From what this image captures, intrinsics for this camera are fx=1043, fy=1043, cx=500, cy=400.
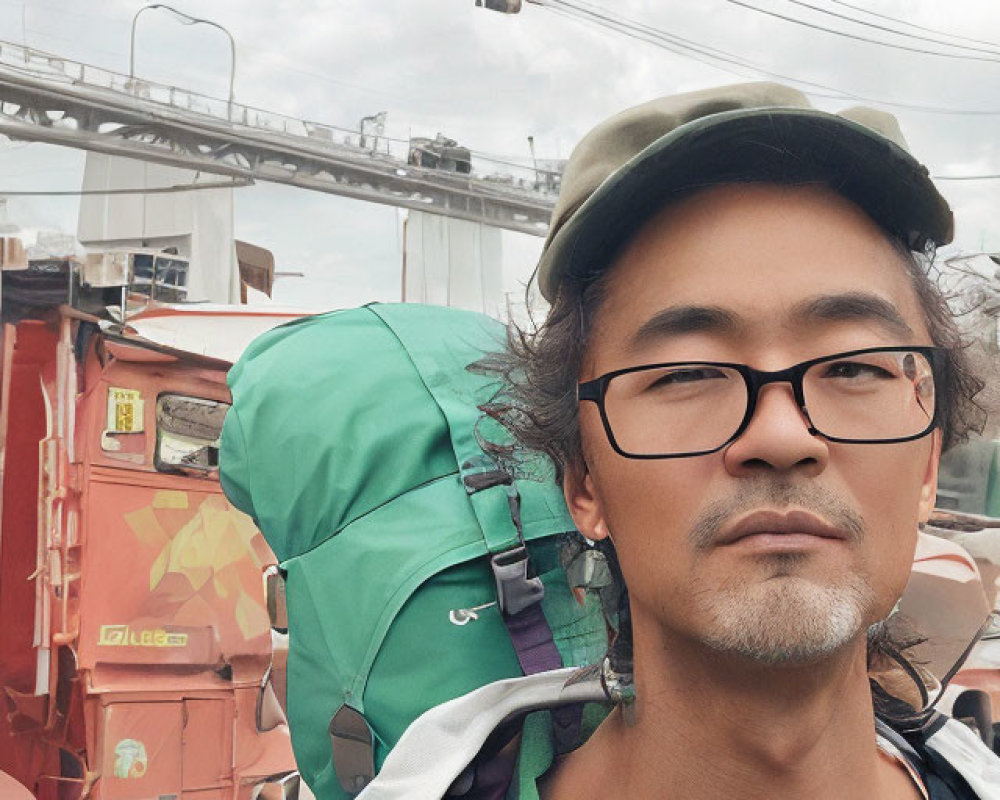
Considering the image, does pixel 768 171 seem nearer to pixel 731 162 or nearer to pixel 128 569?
pixel 731 162

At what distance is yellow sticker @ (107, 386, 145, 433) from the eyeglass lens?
182cm

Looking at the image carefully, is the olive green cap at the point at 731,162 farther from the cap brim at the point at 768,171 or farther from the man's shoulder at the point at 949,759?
the man's shoulder at the point at 949,759

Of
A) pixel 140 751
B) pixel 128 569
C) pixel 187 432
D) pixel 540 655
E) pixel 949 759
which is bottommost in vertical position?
pixel 140 751

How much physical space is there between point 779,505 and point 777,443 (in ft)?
0.17

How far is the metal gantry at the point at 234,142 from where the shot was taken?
2295 mm

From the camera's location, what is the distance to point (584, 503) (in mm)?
1105

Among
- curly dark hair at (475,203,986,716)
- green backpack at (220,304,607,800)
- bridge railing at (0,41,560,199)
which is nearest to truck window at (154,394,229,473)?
bridge railing at (0,41,560,199)

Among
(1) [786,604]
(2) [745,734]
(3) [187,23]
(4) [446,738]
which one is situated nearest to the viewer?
(1) [786,604]

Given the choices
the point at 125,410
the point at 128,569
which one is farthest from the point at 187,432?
the point at 128,569

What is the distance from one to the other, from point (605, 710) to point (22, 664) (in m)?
1.74

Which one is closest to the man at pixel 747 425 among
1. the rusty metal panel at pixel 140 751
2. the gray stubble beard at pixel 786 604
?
the gray stubble beard at pixel 786 604

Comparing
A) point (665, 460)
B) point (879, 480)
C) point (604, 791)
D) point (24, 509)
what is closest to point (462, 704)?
point (604, 791)

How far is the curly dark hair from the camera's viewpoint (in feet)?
3.49

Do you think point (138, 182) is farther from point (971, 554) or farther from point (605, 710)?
point (971, 554)
